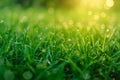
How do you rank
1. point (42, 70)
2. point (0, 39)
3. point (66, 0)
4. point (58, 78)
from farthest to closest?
point (66, 0) → point (0, 39) → point (42, 70) → point (58, 78)

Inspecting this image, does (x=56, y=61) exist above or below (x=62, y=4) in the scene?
below

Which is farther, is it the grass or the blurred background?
the blurred background

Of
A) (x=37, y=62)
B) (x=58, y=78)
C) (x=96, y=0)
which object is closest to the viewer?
(x=58, y=78)

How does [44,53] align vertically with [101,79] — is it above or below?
above

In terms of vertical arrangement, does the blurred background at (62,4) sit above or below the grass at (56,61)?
above

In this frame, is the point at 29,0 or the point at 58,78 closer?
the point at 58,78

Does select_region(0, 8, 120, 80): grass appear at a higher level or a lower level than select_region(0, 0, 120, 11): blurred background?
lower

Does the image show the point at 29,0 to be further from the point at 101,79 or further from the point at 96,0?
the point at 101,79

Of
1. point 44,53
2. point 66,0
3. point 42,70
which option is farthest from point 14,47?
point 66,0

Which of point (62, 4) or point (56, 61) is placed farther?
point (62, 4)

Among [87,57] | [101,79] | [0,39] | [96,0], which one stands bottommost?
[101,79]

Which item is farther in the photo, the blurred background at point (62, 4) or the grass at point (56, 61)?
the blurred background at point (62, 4)
